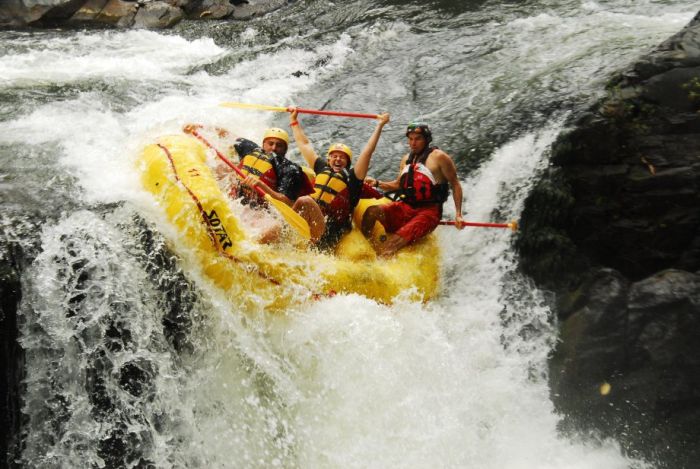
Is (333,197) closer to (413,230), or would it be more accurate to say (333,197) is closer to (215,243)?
(413,230)

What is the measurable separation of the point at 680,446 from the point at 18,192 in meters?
4.92

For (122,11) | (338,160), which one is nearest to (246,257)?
(338,160)

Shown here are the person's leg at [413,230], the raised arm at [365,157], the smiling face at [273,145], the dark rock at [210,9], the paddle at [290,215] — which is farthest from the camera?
the dark rock at [210,9]

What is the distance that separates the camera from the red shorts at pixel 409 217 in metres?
5.51

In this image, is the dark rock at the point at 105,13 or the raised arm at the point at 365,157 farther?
the dark rock at the point at 105,13

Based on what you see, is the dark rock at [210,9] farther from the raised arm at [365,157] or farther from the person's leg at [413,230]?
the person's leg at [413,230]

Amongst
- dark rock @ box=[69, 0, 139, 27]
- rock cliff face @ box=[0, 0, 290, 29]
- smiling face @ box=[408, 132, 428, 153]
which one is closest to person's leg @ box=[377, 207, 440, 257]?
smiling face @ box=[408, 132, 428, 153]

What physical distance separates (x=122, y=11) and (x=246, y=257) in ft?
30.8

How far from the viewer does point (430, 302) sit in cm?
505

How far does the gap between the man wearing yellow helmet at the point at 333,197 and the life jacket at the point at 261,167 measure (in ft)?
1.29

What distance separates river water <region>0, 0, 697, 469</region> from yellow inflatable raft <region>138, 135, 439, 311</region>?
12 cm

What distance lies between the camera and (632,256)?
481 cm

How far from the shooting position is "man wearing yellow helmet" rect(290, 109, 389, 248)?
4938 mm

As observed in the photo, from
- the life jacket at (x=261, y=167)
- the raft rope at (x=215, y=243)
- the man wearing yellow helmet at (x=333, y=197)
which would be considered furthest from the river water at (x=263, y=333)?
the life jacket at (x=261, y=167)
